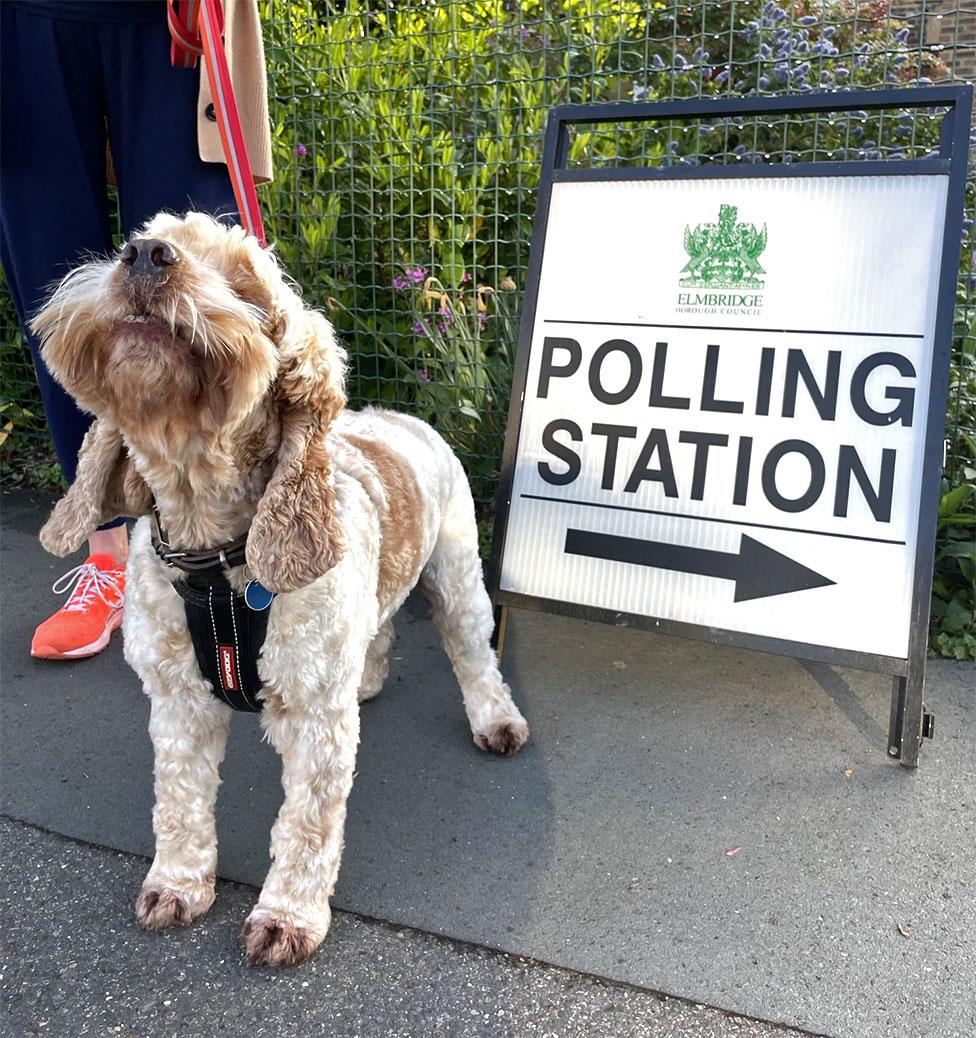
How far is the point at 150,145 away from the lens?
2822 mm

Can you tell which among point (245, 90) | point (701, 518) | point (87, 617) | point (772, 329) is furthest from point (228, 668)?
point (772, 329)

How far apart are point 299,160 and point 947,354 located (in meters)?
3.24

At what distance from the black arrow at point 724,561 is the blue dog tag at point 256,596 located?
4.61 feet

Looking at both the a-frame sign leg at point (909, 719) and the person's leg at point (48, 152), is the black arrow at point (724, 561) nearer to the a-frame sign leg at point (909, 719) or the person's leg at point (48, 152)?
the a-frame sign leg at point (909, 719)

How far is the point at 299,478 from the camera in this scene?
1799 millimetres

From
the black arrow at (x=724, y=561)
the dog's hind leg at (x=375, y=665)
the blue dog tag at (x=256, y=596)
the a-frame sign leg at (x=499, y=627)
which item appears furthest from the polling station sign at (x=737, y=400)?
the blue dog tag at (x=256, y=596)

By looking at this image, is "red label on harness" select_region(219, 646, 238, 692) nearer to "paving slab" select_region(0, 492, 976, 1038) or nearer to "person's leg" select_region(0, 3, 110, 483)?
"paving slab" select_region(0, 492, 976, 1038)

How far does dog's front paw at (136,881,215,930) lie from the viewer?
2.11m

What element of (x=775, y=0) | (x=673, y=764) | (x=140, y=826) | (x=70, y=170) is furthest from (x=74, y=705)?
(x=775, y=0)

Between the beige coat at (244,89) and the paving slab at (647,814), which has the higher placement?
the beige coat at (244,89)

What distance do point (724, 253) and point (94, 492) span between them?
206 centimetres

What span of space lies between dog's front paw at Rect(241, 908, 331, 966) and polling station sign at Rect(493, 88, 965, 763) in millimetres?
1417

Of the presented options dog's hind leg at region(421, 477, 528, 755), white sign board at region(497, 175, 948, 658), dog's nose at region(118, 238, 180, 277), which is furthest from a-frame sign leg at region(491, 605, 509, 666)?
dog's nose at region(118, 238, 180, 277)

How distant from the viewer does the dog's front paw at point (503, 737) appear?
2811 mm
